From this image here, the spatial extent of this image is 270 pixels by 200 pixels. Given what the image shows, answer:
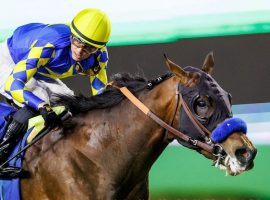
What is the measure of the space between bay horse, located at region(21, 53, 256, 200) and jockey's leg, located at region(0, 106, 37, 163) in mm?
124

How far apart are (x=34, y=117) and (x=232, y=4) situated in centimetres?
261

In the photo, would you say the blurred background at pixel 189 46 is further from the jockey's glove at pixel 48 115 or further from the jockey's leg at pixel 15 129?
the jockey's glove at pixel 48 115

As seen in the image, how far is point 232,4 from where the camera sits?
6.16m

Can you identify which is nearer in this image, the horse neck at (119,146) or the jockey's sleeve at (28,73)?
the horse neck at (119,146)

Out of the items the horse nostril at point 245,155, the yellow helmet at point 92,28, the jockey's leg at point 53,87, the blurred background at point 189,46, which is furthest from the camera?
the blurred background at point 189,46

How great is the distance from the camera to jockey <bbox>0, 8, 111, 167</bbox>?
4059 mm

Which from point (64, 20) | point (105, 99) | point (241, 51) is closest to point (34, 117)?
point (105, 99)

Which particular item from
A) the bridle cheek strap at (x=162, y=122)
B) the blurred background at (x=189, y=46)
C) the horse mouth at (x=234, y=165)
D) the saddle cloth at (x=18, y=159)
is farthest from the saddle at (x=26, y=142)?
the blurred background at (x=189, y=46)

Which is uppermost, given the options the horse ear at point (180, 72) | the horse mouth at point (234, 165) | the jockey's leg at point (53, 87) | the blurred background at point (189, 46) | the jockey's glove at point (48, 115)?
the horse ear at point (180, 72)

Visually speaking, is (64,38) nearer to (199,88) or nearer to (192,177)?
(199,88)

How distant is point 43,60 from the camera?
4.17 meters

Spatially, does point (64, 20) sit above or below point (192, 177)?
above

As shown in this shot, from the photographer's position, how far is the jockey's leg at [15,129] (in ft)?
13.6

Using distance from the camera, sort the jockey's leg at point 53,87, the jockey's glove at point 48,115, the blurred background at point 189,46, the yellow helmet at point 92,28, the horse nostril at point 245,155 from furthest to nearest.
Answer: the blurred background at point 189,46
the jockey's leg at point 53,87
the yellow helmet at point 92,28
the jockey's glove at point 48,115
the horse nostril at point 245,155
